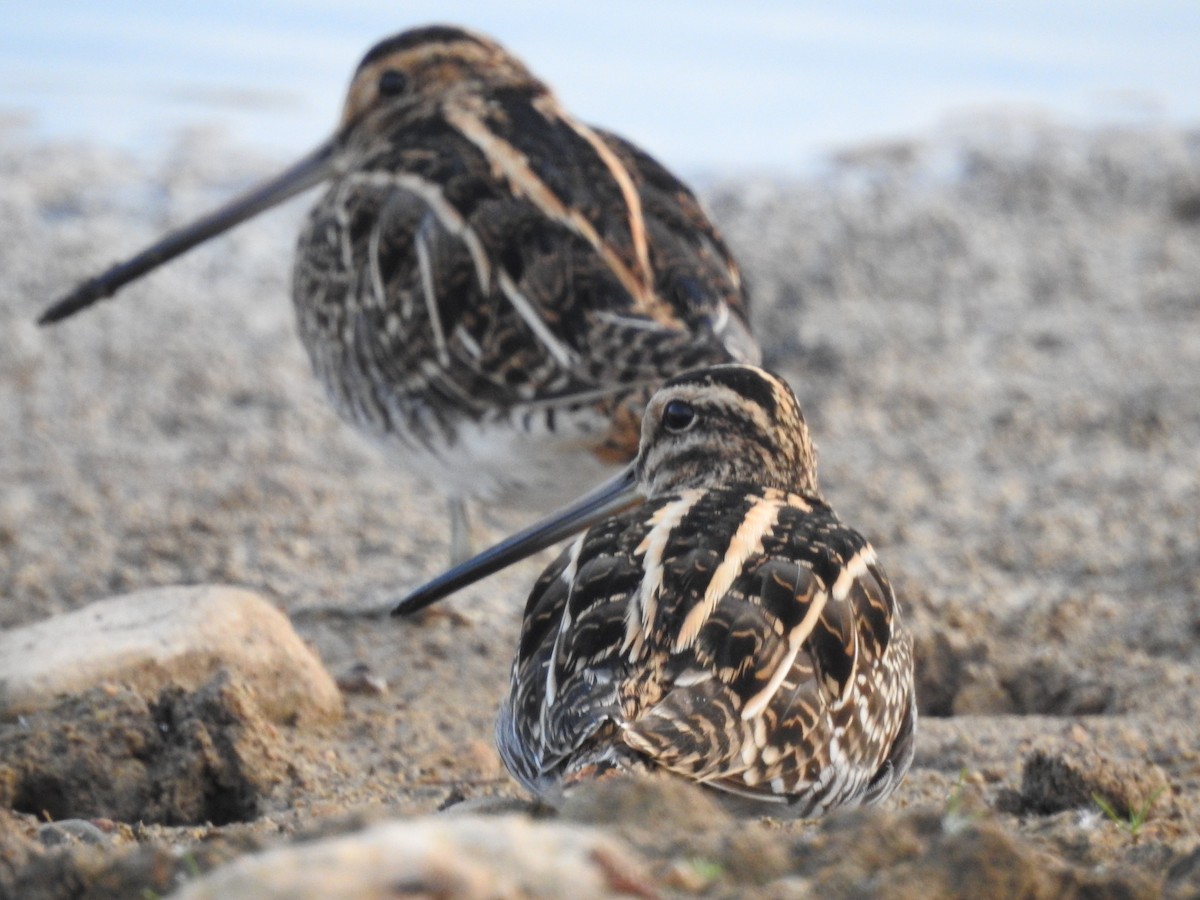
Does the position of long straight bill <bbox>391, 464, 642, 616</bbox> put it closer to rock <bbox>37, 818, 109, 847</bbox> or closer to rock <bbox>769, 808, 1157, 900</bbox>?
rock <bbox>37, 818, 109, 847</bbox>

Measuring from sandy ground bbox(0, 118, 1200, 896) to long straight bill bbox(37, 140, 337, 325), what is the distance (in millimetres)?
642

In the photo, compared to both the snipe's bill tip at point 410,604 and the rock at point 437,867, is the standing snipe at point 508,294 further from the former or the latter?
the rock at point 437,867

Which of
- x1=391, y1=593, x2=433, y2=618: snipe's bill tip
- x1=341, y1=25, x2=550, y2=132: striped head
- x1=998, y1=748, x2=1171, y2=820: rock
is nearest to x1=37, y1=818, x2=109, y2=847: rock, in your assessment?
x1=391, y1=593, x2=433, y2=618: snipe's bill tip

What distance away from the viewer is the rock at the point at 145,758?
374cm

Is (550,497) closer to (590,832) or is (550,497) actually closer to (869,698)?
(869,698)

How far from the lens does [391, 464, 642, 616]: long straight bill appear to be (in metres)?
4.35

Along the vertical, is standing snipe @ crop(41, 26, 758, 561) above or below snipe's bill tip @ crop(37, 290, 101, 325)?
above

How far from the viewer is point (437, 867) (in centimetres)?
196

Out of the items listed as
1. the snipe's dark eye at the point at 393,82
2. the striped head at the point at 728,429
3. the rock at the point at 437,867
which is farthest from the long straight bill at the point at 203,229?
the rock at the point at 437,867

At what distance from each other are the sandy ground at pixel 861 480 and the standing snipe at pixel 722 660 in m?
0.25

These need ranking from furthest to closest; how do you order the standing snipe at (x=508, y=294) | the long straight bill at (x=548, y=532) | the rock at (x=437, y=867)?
1. the standing snipe at (x=508, y=294)
2. the long straight bill at (x=548, y=532)
3. the rock at (x=437, y=867)

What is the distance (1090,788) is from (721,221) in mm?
5541

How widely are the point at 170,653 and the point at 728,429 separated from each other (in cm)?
134

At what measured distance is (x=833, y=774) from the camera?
3260mm
